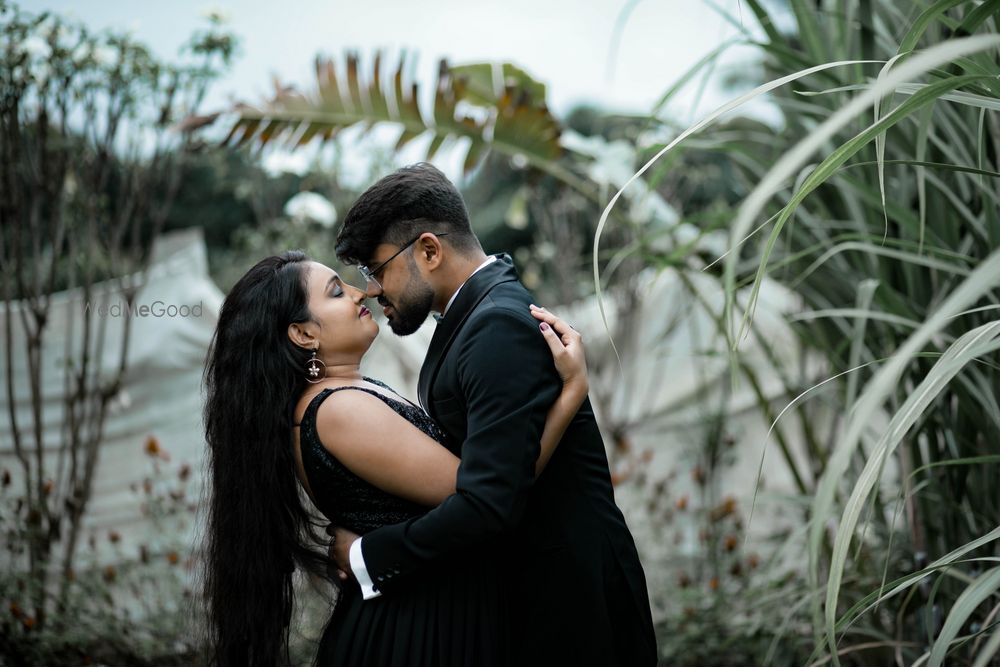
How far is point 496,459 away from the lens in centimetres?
174

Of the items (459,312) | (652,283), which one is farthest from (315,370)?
(652,283)

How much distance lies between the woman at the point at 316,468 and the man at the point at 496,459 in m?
0.06

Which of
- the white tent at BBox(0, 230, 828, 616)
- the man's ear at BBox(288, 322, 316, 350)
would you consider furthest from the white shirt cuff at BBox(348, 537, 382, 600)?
the white tent at BBox(0, 230, 828, 616)

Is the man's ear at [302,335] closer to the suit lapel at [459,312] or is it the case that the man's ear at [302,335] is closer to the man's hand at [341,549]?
the suit lapel at [459,312]

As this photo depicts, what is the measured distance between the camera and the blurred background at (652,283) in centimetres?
162

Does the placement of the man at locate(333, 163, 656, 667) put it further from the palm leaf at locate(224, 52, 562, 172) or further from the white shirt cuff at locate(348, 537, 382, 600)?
the palm leaf at locate(224, 52, 562, 172)

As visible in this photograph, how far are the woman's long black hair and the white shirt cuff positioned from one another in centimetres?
17

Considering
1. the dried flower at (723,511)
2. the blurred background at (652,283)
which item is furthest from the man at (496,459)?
the dried flower at (723,511)

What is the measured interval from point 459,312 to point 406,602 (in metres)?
0.65

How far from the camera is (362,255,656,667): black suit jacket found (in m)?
1.75

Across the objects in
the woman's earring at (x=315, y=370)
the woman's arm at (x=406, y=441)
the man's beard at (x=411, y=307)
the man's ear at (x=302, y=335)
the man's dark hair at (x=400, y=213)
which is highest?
the man's dark hair at (x=400, y=213)

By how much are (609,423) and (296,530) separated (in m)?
4.11

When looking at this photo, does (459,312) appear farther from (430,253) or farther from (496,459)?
(496,459)

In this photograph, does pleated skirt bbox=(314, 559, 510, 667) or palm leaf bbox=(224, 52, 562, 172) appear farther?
palm leaf bbox=(224, 52, 562, 172)
